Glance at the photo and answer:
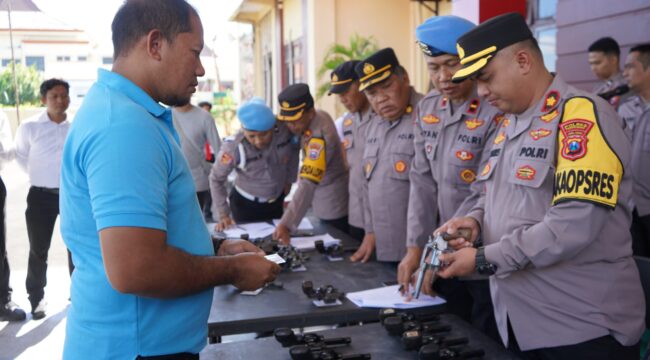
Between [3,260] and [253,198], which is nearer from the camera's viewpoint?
[253,198]

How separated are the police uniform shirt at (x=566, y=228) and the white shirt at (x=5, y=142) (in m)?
4.13

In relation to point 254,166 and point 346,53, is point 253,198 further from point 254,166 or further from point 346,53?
point 346,53

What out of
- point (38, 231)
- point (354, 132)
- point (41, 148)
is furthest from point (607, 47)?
point (38, 231)

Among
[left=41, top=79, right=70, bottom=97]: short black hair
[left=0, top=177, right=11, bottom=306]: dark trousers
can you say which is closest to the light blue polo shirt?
[left=0, top=177, right=11, bottom=306]: dark trousers

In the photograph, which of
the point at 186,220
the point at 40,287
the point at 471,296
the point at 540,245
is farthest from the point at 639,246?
the point at 40,287

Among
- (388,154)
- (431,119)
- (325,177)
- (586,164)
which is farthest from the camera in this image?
(325,177)

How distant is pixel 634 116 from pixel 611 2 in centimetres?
105

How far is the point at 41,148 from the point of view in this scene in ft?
15.0

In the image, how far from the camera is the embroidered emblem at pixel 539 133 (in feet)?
5.53

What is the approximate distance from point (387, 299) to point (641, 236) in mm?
2162

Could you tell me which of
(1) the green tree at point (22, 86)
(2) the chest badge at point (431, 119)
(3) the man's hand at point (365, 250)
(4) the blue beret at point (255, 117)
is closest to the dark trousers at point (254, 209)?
(4) the blue beret at point (255, 117)

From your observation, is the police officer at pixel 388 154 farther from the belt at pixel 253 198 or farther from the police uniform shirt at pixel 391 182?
the belt at pixel 253 198

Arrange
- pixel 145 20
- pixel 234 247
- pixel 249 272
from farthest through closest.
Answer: pixel 234 247, pixel 249 272, pixel 145 20

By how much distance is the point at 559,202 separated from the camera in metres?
1.58
